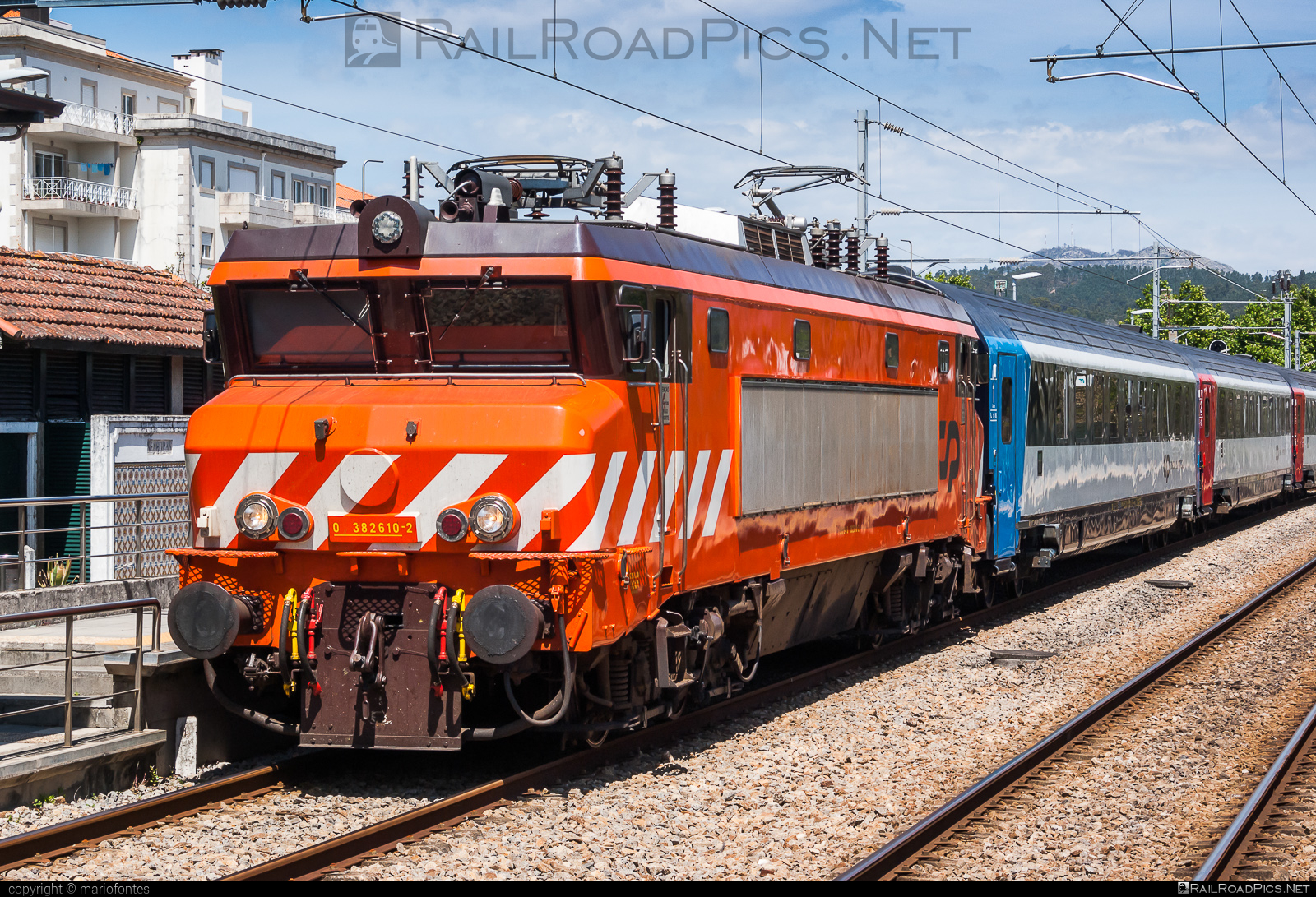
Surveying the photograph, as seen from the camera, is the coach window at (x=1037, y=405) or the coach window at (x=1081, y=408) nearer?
the coach window at (x=1037, y=405)

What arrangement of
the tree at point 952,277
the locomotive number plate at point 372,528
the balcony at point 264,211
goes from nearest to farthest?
1. the locomotive number plate at point 372,528
2. the balcony at point 264,211
3. the tree at point 952,277

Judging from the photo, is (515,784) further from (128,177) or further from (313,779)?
(128,177)

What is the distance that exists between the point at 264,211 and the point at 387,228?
48724 mm

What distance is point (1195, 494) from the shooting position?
29031 mm

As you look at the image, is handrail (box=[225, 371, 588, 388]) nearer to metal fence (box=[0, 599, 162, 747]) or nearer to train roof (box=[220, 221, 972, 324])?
train roof (box=[220, 221, 972, 324])

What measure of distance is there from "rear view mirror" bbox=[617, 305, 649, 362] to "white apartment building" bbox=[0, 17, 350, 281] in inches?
1851

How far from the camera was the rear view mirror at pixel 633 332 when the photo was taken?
9070 mm

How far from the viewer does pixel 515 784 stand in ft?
29.1

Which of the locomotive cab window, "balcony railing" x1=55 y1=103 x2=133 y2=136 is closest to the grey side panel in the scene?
the locomotive cab window

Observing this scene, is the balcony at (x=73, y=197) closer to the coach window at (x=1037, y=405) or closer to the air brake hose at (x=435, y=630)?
the coach window at (x=1037, y=405)

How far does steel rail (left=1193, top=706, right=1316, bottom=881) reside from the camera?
776cm

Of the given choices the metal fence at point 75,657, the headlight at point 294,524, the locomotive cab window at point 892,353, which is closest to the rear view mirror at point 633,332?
the headlight at point 294,524

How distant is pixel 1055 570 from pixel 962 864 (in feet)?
55.1

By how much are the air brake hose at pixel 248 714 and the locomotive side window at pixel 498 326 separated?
237cm
